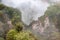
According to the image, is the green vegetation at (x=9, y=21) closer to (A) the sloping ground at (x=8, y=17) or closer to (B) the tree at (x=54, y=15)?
(A) the sloping ground at (x=8, y=17)

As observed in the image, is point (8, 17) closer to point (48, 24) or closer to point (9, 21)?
point (9, 21)

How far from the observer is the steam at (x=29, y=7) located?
6746 mm

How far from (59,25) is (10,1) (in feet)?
6.68

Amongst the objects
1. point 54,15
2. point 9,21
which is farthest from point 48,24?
point 9,21

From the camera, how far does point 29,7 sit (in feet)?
22.8

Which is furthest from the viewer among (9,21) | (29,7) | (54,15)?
(29,7)

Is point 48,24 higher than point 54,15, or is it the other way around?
point 54,15

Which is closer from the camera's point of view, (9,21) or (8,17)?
(9,21)

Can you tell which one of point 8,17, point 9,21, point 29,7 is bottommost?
point 9,21

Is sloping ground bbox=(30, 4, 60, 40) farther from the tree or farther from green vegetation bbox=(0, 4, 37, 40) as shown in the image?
green vegetation bbox=(0, 4, 37, 40)

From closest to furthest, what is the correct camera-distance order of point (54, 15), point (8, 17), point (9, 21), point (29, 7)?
1. point (9, 21)
2. point (8, 17)
3. point (54, 15)
4. point (29, 7)

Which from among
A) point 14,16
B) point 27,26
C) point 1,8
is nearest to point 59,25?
point 27,26

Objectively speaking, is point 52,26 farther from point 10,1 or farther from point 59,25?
point 10,1

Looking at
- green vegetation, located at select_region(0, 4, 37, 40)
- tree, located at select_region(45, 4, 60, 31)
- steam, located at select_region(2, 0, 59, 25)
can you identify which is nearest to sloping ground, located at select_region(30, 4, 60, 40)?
tree, located at select_region(45, 4, 60, 31)
